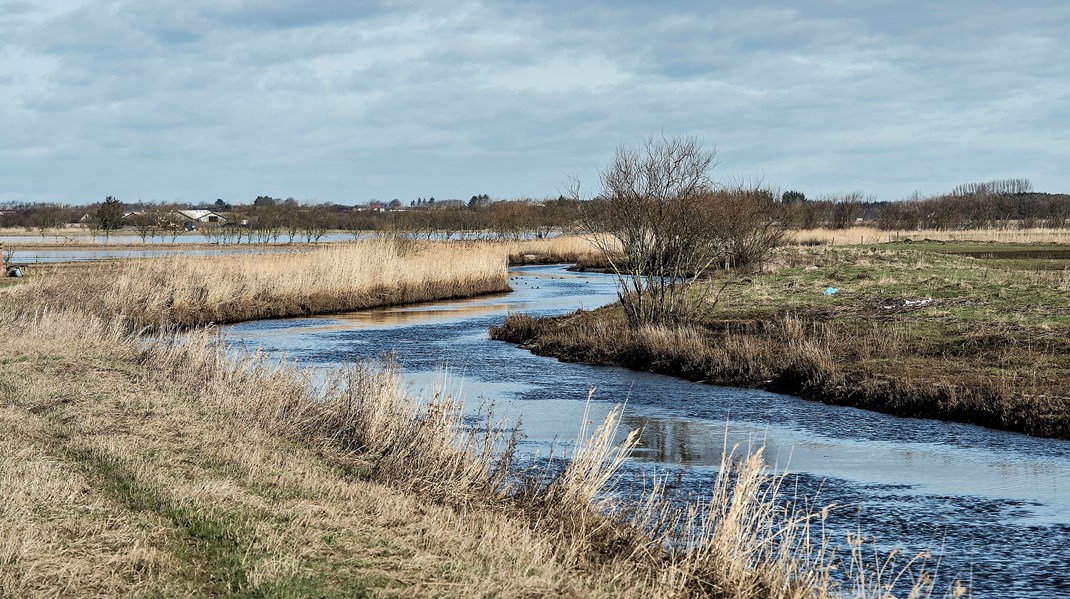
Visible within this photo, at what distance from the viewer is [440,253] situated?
41625 millimetres

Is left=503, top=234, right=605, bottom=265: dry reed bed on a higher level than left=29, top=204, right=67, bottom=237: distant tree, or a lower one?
lower

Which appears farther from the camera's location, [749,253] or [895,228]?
[895,228]

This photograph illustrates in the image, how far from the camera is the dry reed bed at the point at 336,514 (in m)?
5.95

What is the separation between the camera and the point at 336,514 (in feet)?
23.6

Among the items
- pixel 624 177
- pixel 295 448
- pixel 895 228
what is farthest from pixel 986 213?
pixel 295 448

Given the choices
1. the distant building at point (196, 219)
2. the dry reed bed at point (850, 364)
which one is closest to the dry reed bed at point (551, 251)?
the dry reed bed at point (850, 364)

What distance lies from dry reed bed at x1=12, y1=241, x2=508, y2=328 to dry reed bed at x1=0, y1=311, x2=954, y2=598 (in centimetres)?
1389

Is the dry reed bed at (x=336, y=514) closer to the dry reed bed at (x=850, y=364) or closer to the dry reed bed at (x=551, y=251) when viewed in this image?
the dry reed bed at (x=850, y=364)

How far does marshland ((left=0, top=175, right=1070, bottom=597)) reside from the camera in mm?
6422

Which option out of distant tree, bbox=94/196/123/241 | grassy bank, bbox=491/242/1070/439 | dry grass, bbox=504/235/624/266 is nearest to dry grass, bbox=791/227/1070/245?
dry grass, bbox=504/235/624/266

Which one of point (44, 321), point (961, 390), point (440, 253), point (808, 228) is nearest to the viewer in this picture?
point (961, 390)

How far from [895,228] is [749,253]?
50.7 meters

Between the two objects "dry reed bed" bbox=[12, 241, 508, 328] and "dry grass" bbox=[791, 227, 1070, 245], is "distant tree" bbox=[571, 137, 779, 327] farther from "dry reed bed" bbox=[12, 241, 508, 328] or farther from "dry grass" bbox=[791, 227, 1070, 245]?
"dry grass" bbox=[791, 227, 1070, 245]

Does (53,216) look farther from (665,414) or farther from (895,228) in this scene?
(665,414)
